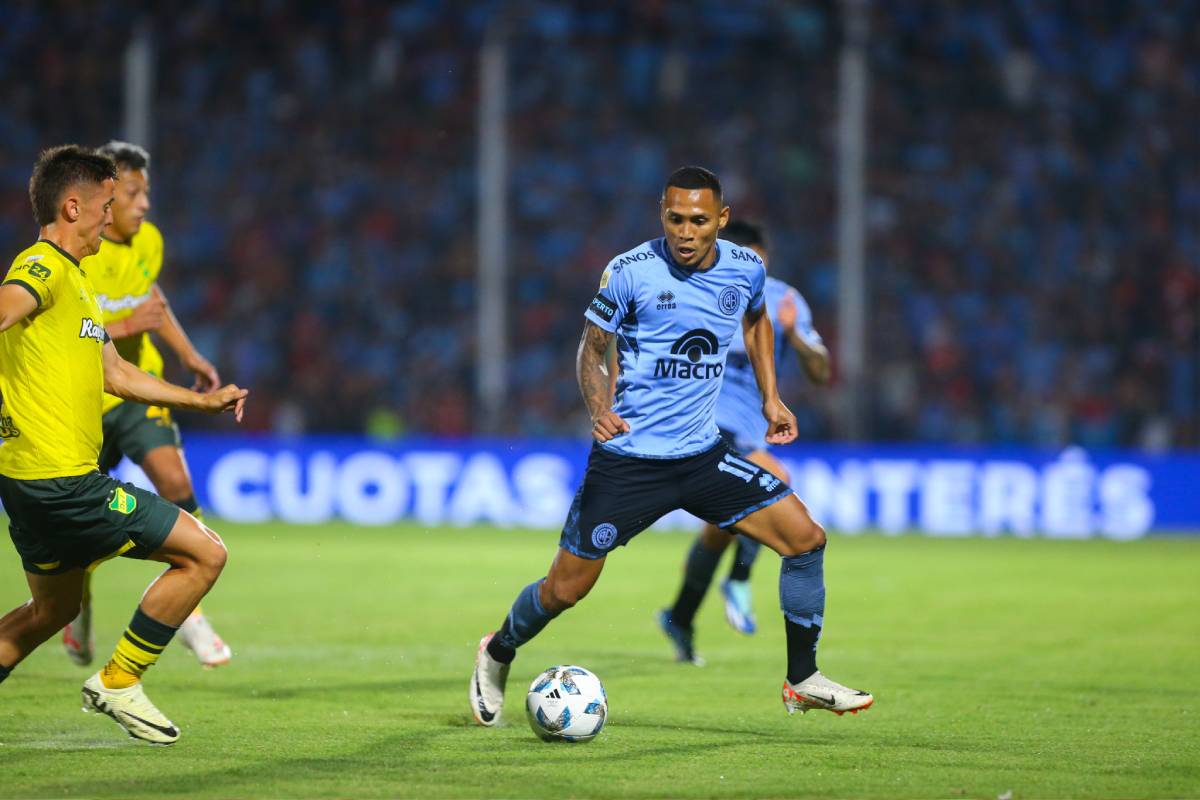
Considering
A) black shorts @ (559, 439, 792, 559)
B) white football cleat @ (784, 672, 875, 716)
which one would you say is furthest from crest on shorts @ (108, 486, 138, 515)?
white football cleat @ (784, 672, 875, 716)

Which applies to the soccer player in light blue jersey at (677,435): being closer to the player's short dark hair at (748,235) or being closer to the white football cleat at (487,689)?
the white football cleat at (487,689)

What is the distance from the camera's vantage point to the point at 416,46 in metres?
25.3

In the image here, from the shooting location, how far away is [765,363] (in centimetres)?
771

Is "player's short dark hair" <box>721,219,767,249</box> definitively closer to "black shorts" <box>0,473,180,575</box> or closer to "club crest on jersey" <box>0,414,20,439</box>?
"black shorts" <box>0,473,180,575</box>

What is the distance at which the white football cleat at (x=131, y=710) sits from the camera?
6.63 metres

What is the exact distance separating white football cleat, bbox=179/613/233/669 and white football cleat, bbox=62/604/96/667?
49cm

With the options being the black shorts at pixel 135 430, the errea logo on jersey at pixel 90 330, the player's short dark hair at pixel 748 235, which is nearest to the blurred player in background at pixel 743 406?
the player's short dark hair at pixel 748 235

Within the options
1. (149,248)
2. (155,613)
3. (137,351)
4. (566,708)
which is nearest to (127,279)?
(149,248)

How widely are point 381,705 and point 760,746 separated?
6.48ft

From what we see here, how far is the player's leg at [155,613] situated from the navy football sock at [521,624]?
1.29 m

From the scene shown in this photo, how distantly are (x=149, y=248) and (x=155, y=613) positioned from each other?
3.16 meters

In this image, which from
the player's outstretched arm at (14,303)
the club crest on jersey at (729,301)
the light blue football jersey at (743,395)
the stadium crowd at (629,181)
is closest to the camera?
the player's outstretched arm at (14,303)

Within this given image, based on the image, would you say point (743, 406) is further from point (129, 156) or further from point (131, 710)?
point (131, 710)

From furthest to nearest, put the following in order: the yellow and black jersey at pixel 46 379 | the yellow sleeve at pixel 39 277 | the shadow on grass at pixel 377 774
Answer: the yellow and black jersey at pixel 46 379 < the yellow sleeve at pixel 39 277 < the shadow on grass at pixel 377 774
